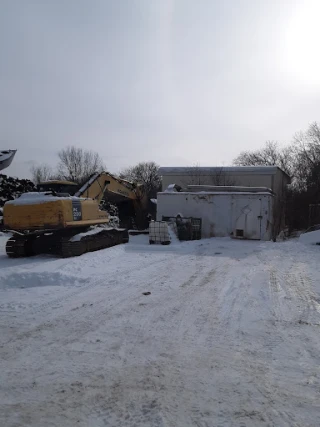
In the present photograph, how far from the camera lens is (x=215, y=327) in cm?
546

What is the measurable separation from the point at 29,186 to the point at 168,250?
1626 cm

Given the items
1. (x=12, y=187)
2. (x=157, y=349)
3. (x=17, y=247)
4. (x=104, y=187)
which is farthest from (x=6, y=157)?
(x=157, y=349)

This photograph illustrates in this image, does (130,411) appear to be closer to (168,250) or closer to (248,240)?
(168,250)

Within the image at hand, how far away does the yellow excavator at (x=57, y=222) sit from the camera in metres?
11.3

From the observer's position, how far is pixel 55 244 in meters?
12.7

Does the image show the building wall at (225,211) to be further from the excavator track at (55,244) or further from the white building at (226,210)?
the excavator track at (55,244)

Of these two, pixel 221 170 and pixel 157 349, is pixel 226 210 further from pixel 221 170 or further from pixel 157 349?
pixel 157 349

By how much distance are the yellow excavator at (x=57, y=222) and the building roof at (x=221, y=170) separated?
12575mm

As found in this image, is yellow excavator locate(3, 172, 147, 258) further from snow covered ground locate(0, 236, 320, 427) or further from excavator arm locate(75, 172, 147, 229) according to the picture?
snow covered ground locate(0, 236, 320, 427)

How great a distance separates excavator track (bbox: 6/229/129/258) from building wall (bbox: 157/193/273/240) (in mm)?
6735

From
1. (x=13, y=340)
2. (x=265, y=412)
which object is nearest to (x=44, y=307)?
(x=13, y=340)

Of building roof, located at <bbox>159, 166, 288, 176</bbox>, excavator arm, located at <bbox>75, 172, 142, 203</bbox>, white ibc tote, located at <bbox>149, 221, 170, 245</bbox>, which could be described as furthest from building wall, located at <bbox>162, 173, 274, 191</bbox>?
white ibc tote, located at <bbox>149, 221, 170, 245</bbox>

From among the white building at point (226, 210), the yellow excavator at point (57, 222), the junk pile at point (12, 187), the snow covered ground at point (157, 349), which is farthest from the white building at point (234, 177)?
the snow covered ground at point (157, 349)

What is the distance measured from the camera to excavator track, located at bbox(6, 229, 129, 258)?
38.8 feet
